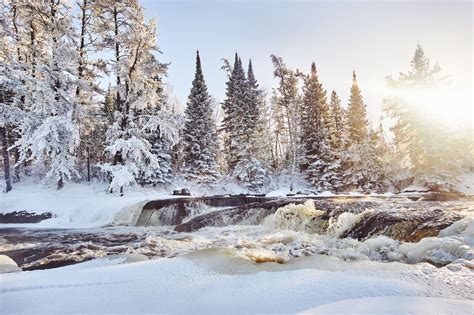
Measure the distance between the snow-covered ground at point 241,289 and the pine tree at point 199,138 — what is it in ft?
70.3

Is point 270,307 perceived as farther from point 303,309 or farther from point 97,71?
point 97,71

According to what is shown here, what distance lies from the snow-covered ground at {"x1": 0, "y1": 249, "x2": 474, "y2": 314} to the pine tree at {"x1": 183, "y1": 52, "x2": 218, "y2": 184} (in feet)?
70.3

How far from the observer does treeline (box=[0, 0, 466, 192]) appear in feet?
49.5

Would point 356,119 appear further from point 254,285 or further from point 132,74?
point 254,285

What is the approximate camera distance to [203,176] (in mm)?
24609

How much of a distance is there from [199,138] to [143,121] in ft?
29.7

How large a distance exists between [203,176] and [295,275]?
21906mm

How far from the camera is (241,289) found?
8.63ft

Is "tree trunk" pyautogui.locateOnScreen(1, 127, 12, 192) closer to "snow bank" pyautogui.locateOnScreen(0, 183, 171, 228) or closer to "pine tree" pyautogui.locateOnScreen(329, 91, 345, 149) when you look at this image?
"snow bank" pyautogui.locateOnScreen(0, 183, 171, 228)

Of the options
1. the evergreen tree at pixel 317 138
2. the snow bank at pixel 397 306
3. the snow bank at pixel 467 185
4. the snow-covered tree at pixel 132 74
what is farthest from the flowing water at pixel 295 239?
the evergreen tree at pixel 317 138

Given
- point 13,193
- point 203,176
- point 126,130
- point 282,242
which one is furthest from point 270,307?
point 203,176

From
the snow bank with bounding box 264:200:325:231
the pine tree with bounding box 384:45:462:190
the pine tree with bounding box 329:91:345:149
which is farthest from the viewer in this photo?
the pine tree with bounding box 329:91:345:149

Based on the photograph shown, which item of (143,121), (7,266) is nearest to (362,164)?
(143,121)

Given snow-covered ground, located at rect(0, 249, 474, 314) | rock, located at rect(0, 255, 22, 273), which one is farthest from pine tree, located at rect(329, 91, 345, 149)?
rock, located at rect(0, 255, 22, 273)
